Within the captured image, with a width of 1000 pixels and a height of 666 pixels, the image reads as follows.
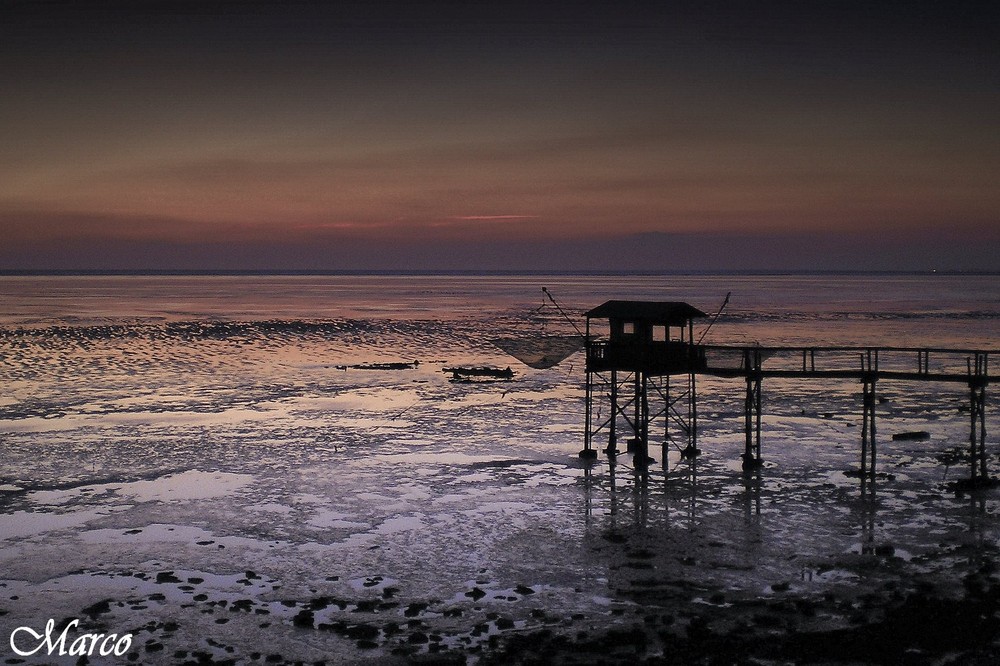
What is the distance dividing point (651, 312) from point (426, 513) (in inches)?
527

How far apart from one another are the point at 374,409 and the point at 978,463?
2965 centimetres

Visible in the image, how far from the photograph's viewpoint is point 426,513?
28.8 meters

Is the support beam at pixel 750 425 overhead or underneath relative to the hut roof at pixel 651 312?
underneath

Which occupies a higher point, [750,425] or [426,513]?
[750,425]

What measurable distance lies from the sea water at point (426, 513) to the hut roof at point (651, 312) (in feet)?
18.7

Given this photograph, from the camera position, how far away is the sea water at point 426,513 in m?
20.9

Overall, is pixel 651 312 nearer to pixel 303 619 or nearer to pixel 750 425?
pixel 750 425

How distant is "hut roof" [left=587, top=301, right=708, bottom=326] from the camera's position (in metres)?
36.6
